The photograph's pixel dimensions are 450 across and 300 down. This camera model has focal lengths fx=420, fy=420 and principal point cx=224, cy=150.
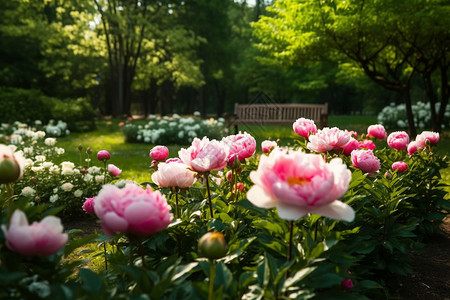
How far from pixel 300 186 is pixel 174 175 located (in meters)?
0.93

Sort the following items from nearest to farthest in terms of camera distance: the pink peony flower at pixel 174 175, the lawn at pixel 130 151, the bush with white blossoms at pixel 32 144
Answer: the pink peony flower at pixel 174 175 < the bush with white blossoms at pixel 32 144 < the lawn at pixel 130 151

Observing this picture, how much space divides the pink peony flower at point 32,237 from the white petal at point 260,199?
1.69ft

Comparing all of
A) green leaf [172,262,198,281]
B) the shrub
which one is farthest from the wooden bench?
green leaf [172,262,198,281]

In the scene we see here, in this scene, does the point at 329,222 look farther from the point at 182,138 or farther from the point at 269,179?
the point at 182,138

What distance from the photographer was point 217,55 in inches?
1163

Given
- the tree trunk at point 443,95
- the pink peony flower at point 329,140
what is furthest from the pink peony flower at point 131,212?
the tree trunk at point 443,95

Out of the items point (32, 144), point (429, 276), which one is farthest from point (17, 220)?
point (32, 144)

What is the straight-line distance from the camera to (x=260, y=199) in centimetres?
121

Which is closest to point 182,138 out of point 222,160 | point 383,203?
point 383,203

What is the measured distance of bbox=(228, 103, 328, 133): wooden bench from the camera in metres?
12.2

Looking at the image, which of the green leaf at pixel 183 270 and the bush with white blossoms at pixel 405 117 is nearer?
the green leaf at pixel 183 270

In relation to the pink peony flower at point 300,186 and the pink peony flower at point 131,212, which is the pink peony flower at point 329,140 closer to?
the pink peony flower at point 300,186

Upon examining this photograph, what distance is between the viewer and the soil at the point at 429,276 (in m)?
2.79

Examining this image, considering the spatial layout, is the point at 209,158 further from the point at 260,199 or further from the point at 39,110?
the point at 39,110
